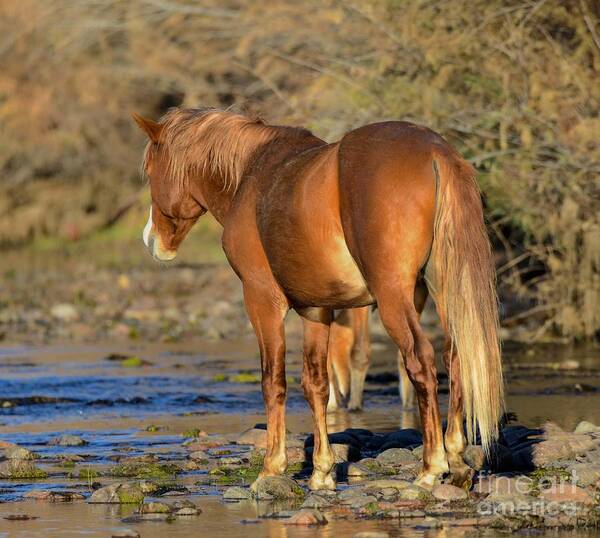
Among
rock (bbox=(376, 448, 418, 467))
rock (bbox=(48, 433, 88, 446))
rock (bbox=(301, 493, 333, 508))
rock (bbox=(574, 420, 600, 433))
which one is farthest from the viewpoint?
rock (bbox=(48, 433, 88, 446))

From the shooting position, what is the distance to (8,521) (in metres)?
6.02

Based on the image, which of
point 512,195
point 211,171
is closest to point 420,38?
point 512,195

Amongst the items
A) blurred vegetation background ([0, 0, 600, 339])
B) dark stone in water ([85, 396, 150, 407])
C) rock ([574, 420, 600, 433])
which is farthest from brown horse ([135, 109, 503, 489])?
Answer: dark stone in water ([85, 396, 150, 407])

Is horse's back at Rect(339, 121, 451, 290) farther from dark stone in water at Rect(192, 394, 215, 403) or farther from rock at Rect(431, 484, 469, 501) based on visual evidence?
dark stone in water at Rect(192, 394, 215, 403)

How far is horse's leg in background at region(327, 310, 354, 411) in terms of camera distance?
10.6 m

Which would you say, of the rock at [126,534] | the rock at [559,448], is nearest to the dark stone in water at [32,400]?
the rock at [559,448]

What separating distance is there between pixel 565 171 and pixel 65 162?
1858 centimetres

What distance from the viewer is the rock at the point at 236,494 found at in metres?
6.56

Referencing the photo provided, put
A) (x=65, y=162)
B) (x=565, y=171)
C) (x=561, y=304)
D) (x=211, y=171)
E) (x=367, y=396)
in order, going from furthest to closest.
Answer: (x=65, y=162) < (x=561, y=304) < (x=565, y=171) < (x=367, y=396) < (x=211, y=171)

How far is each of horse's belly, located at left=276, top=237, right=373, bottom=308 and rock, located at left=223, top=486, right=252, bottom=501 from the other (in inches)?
43.6

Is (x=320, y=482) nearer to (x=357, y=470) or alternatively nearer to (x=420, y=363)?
(x=357, y=470)

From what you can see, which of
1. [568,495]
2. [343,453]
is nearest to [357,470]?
[343,453]

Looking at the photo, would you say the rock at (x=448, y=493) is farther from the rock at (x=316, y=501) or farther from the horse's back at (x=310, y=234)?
the horse's back at (x=310, y=234)

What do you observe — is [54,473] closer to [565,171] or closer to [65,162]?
[565,171]
